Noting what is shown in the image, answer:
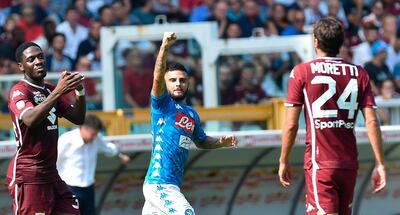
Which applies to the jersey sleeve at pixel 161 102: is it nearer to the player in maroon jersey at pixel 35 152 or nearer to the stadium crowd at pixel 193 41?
the player in maroon jersey at pixel 35 152

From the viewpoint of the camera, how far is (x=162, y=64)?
8.93 metres

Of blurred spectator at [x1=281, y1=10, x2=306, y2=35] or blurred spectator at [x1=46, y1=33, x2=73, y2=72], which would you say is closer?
blurred spectator at [x1=46, y1=33, x2=73, y2=72]

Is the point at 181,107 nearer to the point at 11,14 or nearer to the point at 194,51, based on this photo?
the point at 194,51

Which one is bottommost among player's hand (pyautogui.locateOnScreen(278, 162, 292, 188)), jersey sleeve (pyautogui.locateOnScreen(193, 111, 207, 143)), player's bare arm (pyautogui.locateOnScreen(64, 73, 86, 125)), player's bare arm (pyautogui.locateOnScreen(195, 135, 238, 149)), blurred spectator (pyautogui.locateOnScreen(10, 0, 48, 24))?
player's hand (pyautogui.locateOnScreen(278, 162, 292, 188))

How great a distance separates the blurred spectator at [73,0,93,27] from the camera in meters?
17.8

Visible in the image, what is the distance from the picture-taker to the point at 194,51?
A: 1545cm

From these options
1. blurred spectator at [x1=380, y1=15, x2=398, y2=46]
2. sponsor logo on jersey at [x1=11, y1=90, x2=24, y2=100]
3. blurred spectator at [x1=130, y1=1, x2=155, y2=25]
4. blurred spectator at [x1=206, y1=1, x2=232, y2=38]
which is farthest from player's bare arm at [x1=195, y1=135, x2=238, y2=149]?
blurred spectator at [x1=380, y1=15, x2=398, y2=46]

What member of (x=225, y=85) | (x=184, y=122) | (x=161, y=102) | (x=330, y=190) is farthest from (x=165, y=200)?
(x=225, y=85)

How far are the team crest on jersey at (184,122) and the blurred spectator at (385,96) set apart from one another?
6176 millimetres

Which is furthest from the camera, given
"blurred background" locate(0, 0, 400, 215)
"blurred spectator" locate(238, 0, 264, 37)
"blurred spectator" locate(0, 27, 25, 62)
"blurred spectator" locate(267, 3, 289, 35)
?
"blurred spectator" locate(267, 3, 289, 35)

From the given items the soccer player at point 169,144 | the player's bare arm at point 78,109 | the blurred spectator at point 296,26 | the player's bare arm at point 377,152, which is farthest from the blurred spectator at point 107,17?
the player's bare arm at point 377,152

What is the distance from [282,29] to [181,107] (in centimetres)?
895

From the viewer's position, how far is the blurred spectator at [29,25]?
17125 mm

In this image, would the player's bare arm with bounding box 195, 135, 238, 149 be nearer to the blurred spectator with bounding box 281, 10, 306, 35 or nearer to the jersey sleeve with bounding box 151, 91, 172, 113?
the jersey sleeve with bounding box 151, 91, 172, 113
